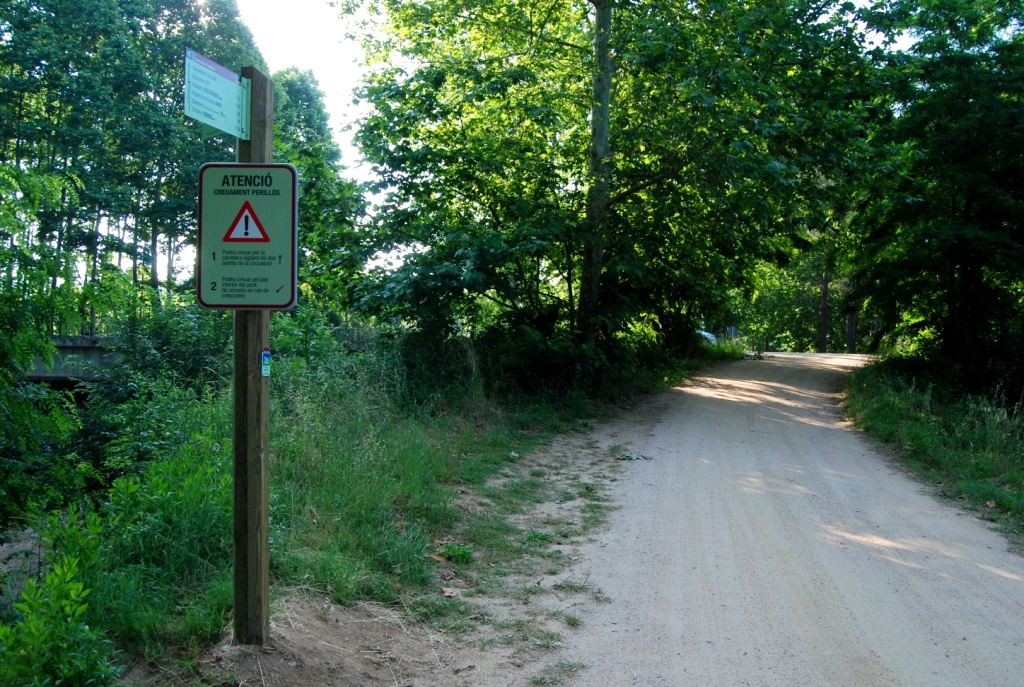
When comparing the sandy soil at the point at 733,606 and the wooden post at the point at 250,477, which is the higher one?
the wooden post at the point at 250,477

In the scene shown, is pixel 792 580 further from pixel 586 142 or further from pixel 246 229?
pixel 586 142

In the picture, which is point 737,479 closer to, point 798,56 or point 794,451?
point 794,451

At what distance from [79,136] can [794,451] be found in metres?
26.2

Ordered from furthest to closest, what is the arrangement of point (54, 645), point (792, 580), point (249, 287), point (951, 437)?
point (951, 437) < point (792, 580) < point (249, 287) < point (54, 645)

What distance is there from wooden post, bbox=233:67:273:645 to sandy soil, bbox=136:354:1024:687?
0.70 feet

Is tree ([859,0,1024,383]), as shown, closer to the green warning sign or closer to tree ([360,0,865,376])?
tree ([360,0,865,376])

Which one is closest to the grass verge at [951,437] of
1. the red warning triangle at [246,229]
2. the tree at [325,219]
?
the red warning triangle at [246,229]

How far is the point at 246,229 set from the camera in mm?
4309

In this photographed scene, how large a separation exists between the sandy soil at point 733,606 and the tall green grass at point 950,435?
1.76 feet

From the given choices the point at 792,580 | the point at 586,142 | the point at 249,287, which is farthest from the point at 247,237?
the point at 586,142

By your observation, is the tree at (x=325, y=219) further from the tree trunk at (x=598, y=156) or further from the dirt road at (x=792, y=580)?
the dirt road at (x=792, y=580)

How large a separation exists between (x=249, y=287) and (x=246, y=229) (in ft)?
1.01

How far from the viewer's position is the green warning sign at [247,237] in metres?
4.27

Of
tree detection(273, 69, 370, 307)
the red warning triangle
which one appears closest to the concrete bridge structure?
the red warning triangle
